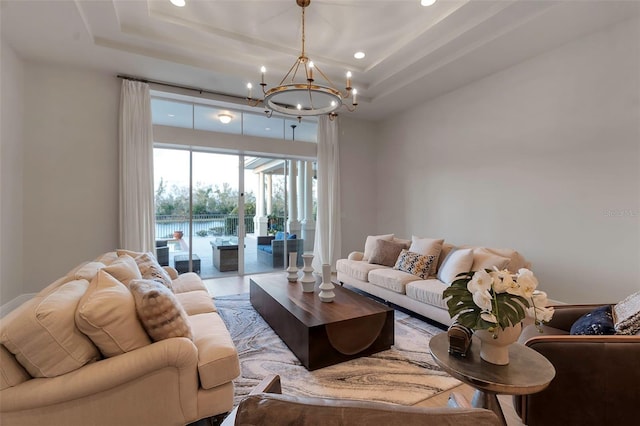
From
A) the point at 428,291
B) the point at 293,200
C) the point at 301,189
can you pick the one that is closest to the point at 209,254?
the point at 293,200

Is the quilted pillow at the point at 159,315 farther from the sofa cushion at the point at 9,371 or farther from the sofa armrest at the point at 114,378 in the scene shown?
the sofa cushion at the point at 9,371

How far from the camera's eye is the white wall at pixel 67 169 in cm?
397

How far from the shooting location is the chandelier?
2.92 metres

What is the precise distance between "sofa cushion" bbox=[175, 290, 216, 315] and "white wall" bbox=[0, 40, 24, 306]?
259 centimetres

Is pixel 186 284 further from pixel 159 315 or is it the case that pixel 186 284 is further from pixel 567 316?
pixel 567 316

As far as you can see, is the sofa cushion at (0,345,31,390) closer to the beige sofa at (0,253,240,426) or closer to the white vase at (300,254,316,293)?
the beige sofa at (0,253,240,426)

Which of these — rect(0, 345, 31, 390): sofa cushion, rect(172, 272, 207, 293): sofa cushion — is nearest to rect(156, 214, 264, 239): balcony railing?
rect(172, 272, 207, 293): sofa cushion

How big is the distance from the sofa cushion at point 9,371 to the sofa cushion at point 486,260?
3536 mm

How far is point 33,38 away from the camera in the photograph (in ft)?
11.2

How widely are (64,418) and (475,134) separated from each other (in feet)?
18.1

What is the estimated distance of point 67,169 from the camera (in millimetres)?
4152

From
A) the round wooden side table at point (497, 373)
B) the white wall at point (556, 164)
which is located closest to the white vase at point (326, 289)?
the round wooden side table at point (497, 373)

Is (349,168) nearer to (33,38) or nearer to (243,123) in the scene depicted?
(243,123)

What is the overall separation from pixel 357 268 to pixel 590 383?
9.65ft
